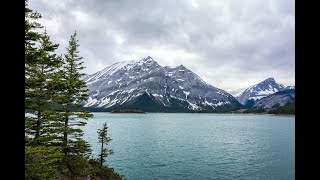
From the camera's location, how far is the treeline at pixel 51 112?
16.1 metres

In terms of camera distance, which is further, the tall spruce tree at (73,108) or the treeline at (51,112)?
the tall spruce tree at (73,108)

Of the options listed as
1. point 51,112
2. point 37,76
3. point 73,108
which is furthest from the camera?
point 73,108

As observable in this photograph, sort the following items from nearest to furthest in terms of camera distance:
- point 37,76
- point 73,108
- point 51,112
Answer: point 37,76 → point 51,112 → point 73,108

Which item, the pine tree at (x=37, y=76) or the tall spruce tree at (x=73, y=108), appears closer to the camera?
the pine tree at (x=37, y=76)

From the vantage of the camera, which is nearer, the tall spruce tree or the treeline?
the treeline

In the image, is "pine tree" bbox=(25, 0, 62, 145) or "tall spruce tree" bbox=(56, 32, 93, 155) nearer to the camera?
"pine tree" bbox=(25, 0, 62, 145)

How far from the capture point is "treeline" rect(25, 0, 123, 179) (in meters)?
16.1

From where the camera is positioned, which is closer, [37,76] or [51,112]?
[37,76]

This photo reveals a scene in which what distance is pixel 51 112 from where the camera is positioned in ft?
77.7
